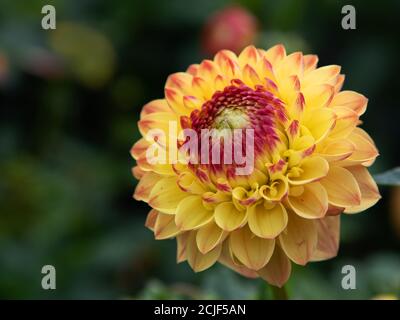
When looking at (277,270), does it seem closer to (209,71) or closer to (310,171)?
(310,171)

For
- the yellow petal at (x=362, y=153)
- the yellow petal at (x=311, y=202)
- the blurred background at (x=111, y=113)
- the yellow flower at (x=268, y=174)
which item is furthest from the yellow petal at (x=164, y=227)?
the blurred background at (x=111, y=113)

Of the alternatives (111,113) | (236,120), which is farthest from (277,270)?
(111,113)

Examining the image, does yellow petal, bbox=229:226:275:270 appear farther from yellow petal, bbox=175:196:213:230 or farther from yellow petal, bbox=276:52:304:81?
yellow petal, bbox=276:52:304:81

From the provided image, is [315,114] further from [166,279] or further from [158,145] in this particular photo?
[166,279]

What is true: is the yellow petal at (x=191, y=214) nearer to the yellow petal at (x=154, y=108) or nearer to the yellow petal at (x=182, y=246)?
the yellow petal at (x=182, y=246)
